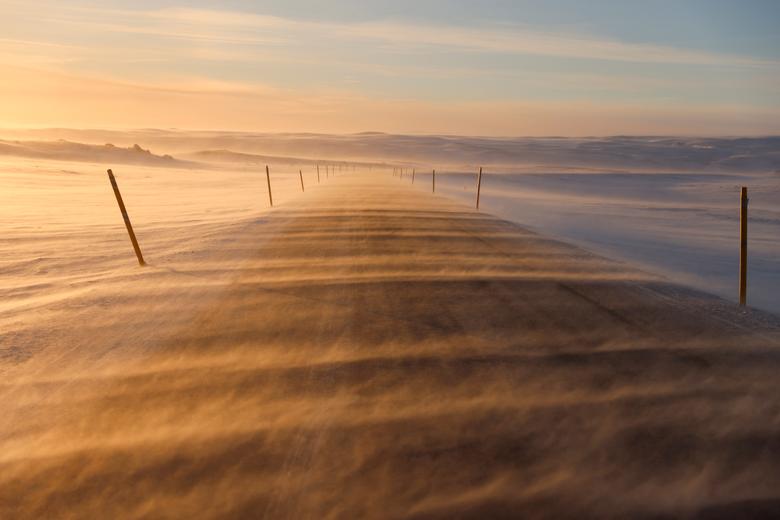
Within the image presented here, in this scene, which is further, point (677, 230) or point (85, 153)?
point (85, 153)

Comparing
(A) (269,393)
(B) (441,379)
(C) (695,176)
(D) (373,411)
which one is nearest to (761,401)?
(B) (441,379)

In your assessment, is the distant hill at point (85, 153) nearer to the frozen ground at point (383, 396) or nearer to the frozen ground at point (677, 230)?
the frozen ground at point (677, 230)

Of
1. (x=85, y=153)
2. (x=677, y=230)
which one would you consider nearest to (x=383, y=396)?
(x=677, y=230)

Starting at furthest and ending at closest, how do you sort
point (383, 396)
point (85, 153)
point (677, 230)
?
1. point (85, 153)
2. point (677, 230)
3. point (383, 396)

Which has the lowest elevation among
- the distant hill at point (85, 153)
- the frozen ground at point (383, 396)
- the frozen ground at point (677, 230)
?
the frozen ground at point (677, 230)

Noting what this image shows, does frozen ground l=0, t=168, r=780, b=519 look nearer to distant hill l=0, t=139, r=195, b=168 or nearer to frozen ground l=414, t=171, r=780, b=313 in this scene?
frozen ground l=414, t=171, r=780, b=313

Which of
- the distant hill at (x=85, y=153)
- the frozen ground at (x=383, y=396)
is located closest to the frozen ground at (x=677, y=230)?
the frozen ground at (x=383, y=396)

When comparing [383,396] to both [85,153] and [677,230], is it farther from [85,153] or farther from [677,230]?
[85,153]

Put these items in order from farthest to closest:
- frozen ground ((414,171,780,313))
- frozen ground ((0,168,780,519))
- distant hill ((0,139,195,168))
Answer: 1. distant hill ((0,139,195,168))
2. frozen ground ((414,171,780,313))
3. frozen ground ((0,168,780,519))

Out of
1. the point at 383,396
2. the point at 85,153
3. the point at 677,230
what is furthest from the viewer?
the point at 85,153

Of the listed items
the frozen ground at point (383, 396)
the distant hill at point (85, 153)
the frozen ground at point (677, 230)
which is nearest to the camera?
the frozen ground at point (383, 396)

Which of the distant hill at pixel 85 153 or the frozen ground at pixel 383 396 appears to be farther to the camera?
the distant hill at pixel 85 153

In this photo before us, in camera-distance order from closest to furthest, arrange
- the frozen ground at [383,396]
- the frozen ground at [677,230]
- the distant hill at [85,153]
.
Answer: the frozen ground at [383,396], the frozen ground at [677,230], the distant hill at [85,153]

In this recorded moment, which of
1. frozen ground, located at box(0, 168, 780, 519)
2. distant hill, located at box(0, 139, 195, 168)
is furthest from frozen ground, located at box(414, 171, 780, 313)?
distant hill, located at box(0, 139, 195, 168)
